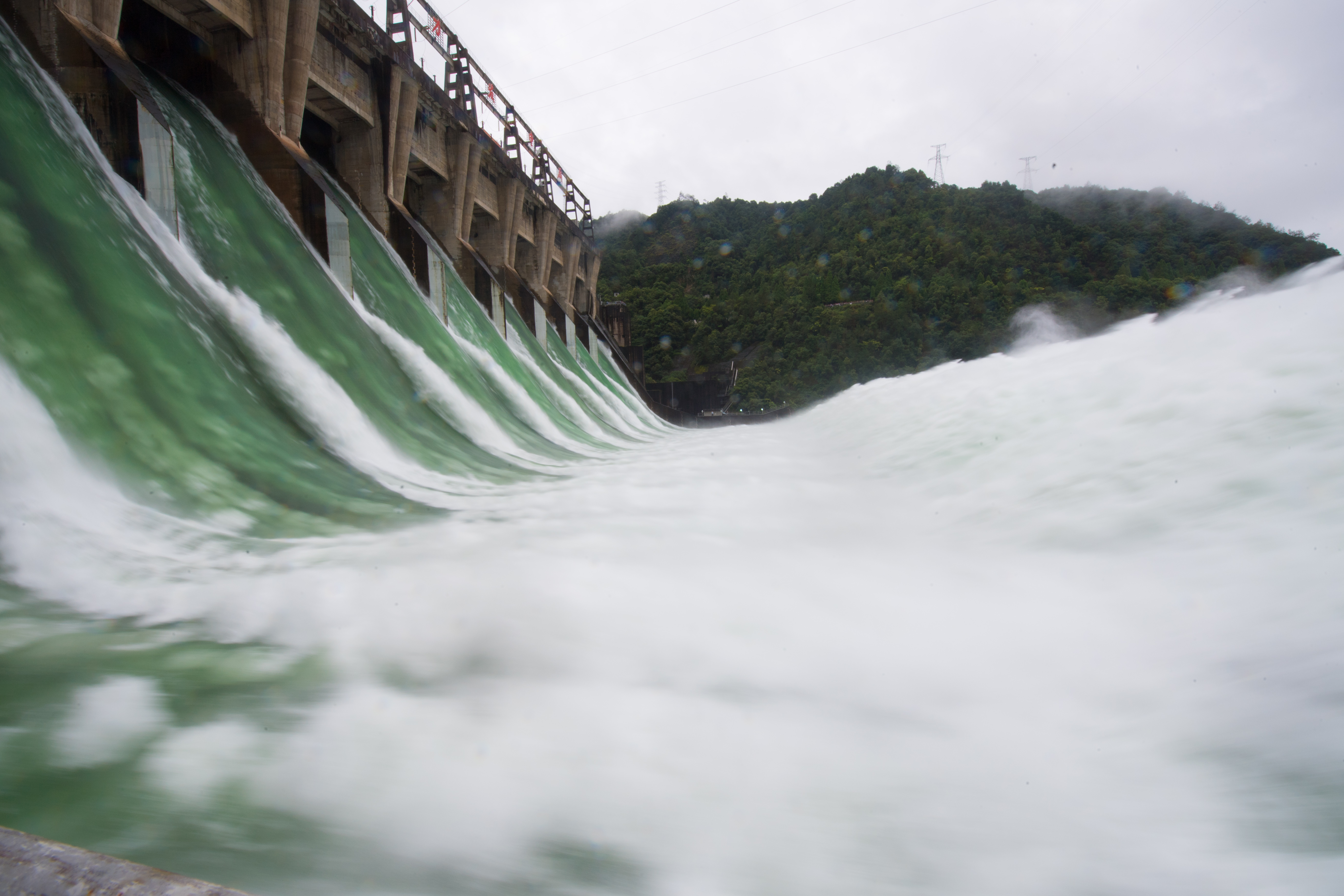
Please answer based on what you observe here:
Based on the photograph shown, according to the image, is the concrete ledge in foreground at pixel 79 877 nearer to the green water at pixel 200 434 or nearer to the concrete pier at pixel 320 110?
the green water at pixel 200 434

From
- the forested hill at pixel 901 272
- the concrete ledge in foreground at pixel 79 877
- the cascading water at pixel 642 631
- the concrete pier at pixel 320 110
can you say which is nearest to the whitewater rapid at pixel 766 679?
the cascading water at pixel 642 631

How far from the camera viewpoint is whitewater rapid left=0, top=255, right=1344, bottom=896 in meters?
1.72

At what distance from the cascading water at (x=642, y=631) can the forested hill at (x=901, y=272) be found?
157 feet

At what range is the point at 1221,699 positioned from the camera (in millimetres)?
2199

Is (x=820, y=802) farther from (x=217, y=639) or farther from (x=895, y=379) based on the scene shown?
(x=895, y=379)

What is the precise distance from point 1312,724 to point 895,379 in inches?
807

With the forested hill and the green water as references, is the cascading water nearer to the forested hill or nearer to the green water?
the green water

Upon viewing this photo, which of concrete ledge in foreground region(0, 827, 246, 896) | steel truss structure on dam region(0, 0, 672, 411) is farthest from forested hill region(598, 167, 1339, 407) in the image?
concrete ledge in foreground region(0, 827, 246, 896)

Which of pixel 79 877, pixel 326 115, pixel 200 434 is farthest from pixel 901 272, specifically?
pixel 79 877

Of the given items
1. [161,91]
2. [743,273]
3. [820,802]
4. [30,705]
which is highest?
[743,273]

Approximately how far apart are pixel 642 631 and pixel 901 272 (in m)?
72.2

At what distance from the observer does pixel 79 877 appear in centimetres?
117

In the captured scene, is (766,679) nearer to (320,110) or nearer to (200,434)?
(200,434)

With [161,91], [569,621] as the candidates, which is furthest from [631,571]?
[161,91]
